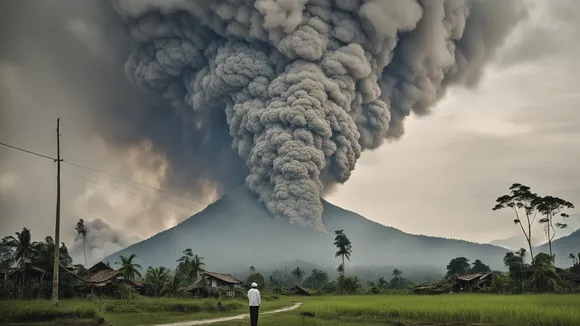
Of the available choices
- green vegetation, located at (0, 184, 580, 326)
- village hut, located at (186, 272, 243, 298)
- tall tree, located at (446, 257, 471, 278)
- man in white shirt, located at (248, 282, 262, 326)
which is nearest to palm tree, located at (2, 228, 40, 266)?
green vegetation, located at (0, 184, 580, 326)

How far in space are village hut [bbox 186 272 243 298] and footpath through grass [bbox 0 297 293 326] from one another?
13.8 meters

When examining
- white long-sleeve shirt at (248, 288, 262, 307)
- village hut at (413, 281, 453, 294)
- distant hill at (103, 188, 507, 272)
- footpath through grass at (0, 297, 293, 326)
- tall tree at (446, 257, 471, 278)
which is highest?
distant hill at (103, 188, 507, 272)

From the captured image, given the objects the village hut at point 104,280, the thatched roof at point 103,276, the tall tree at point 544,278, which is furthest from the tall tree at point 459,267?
the thatched roof at point 103,276

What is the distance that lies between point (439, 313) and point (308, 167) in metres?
44.1

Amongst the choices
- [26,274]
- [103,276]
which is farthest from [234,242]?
[26,274]

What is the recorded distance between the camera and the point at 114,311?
87.9ft

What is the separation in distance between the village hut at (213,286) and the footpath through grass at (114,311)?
1385cm

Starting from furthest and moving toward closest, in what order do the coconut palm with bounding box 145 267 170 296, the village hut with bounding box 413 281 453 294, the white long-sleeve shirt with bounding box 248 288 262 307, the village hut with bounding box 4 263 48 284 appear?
the village hut with bounding box 413 281 453 294 < the coconut palm with bounding box 145 267 170 296 < the village hut with bounding box 4 263 48 284 < the white long-sleeve shirt with bounding box 248 288 262 307

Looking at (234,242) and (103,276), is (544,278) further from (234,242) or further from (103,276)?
(234,242)

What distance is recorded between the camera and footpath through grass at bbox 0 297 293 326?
18719mm

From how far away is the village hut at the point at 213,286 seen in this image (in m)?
47.1

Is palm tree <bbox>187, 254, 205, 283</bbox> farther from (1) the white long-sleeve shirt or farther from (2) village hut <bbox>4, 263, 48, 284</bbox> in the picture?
(1) the white long-sleeve shirt

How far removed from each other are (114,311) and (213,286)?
904 inches

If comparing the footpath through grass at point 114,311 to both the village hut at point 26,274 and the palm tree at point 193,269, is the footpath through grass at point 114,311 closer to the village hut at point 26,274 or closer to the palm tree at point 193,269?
the village hut at point 26,274
